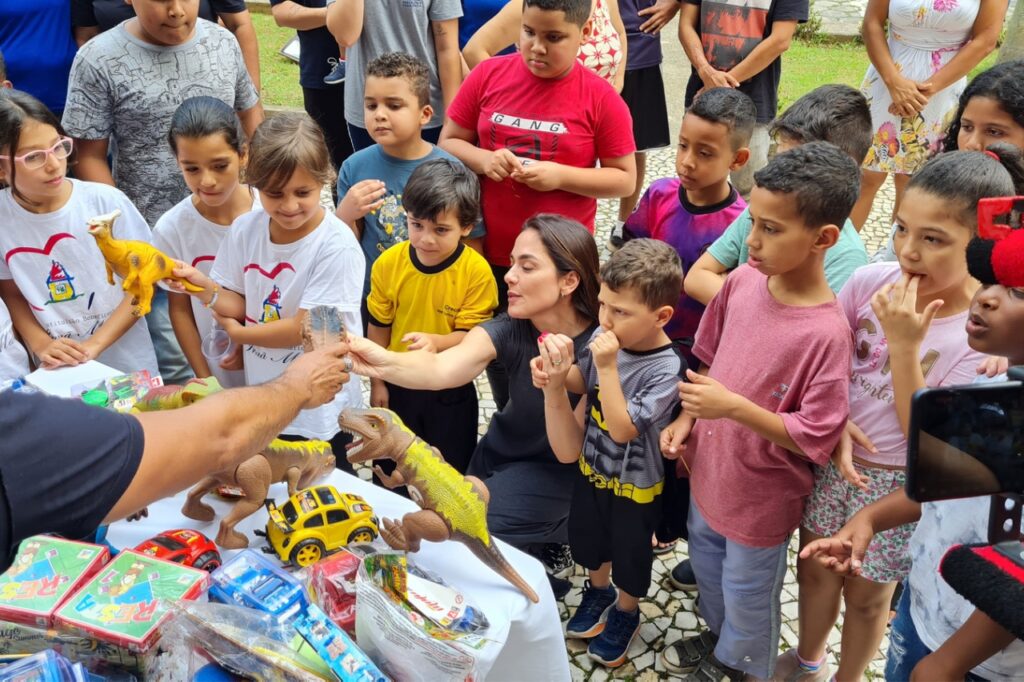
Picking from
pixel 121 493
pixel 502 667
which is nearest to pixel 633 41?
pixel 502 667

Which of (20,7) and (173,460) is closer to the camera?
(173,460)

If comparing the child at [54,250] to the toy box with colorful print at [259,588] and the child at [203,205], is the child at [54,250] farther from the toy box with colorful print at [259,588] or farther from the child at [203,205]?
the toy box with colorful print at [259,588]

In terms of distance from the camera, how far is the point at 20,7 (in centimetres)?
375

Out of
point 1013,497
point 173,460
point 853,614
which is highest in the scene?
point 1013,497

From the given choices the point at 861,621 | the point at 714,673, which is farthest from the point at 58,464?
the point at 861,621

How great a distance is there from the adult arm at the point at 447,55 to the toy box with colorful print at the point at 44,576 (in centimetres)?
272

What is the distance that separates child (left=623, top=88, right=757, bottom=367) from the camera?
294 centimetres

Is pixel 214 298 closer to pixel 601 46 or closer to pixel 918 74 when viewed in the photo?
pixel 601 46

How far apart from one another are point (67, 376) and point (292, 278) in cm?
87

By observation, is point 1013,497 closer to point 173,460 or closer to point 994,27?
point 173,460

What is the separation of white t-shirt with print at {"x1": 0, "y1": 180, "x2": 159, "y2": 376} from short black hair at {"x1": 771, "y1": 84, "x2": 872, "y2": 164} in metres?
2.42

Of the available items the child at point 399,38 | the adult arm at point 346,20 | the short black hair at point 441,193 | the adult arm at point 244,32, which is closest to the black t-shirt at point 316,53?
the adult arm at point 244,32

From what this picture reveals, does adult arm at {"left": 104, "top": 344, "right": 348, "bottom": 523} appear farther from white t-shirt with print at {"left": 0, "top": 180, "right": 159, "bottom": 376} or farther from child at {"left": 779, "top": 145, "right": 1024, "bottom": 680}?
white t-shirt with print at {"left": 0, "top": 180, "right": 159, "bottom": 376}

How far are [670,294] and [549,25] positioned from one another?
1.23 metres
